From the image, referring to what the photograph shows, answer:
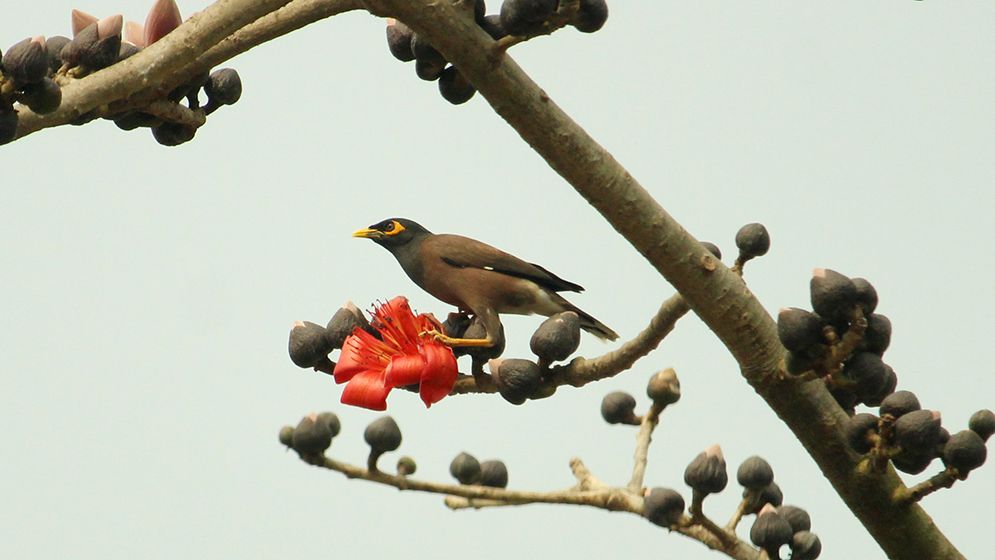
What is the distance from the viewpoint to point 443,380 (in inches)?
105

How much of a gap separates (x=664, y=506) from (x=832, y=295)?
0.59m

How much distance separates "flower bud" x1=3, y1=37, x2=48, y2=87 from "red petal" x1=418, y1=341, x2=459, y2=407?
92 cm

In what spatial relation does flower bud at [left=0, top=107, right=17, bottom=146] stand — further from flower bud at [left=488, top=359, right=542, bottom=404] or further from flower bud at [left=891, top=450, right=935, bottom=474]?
flower bud at [left=891, top=450, right=935, bottom=474]

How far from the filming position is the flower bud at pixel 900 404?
2.27 meters

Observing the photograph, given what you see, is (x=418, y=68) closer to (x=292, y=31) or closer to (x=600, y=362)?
(x=292, y=31)

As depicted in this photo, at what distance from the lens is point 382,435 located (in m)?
2.82

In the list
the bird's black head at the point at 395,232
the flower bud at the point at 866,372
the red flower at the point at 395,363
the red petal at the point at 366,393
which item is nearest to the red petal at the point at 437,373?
the red flower at the point at 395,363

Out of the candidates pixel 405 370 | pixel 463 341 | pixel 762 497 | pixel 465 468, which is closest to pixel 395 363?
pixel 405 370

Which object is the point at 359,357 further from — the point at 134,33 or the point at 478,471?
the point at 134,33

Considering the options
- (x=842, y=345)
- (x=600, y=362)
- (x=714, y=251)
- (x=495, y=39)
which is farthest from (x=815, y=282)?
(x=495, y=39)

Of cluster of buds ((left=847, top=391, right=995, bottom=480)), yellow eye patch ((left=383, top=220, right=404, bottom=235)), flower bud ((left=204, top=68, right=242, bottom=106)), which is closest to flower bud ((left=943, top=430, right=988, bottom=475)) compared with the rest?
cluster of buds ((left=847, top=391, right=995, bottom=480))

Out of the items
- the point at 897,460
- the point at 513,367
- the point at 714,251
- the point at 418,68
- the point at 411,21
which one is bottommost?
the point at 897,460

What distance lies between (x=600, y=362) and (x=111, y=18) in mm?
1138

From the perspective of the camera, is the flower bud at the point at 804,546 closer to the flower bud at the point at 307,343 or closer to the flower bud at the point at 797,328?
the flower bud at the point at 797,328
